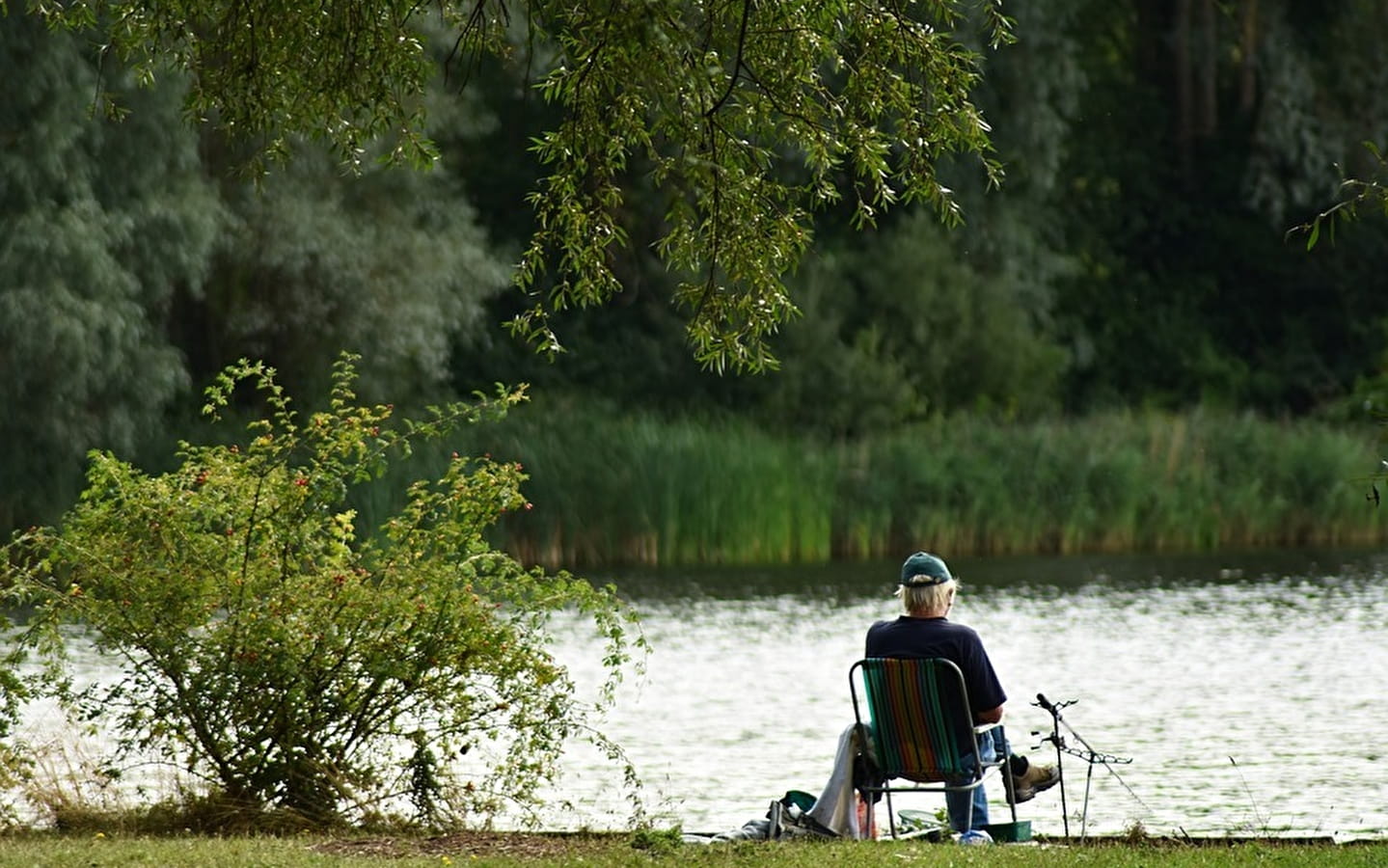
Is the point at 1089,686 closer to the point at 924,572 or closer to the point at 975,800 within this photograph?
the point at 975,800

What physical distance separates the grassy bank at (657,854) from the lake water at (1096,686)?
159 cm

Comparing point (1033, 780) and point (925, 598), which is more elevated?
point (925, 598)

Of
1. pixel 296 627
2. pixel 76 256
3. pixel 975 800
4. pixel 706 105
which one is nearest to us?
pixel 975 800

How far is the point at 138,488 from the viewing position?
9.74 metres

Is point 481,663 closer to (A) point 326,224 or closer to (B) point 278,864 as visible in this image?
(B) point 278,864

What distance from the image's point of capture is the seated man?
8531mm

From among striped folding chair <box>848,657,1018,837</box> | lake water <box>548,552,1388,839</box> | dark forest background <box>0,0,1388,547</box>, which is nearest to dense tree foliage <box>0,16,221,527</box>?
dark forest background <box>0,0,1388,547</box>

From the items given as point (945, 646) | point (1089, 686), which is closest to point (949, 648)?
point (945, 646)

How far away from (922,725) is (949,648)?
11.6 inches

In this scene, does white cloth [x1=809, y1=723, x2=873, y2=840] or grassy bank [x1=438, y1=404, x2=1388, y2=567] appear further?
grassy bank [x1=438, y1=404, x2=1388, y2=567]

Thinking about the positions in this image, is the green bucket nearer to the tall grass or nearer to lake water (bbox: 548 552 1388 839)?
lake water (bbox: 548 552 1388 839)

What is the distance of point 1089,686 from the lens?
16469 millimetres

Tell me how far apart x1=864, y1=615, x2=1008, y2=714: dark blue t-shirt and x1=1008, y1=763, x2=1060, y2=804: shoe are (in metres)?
0.42

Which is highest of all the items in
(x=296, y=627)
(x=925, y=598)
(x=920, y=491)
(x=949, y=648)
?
(x=925, y=598)
